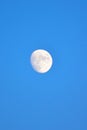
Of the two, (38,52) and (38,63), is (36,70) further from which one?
(38,52)

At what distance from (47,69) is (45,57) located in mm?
215

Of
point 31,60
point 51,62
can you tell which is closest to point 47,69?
point 51,62

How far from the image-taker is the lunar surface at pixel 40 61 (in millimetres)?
2424

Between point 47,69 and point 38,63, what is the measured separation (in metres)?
0.21

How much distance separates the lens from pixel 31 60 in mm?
2496

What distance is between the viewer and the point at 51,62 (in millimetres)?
2549

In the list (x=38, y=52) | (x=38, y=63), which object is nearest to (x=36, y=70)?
(x=38, y=63)

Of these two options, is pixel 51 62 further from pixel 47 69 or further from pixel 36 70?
pixel 36 70

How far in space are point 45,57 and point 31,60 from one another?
0.83 feet

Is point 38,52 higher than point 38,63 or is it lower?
higher

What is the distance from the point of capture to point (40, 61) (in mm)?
2428

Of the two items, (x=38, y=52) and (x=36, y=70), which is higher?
(x=38, y=52)

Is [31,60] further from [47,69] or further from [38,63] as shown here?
[47,69]

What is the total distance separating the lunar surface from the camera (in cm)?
242
